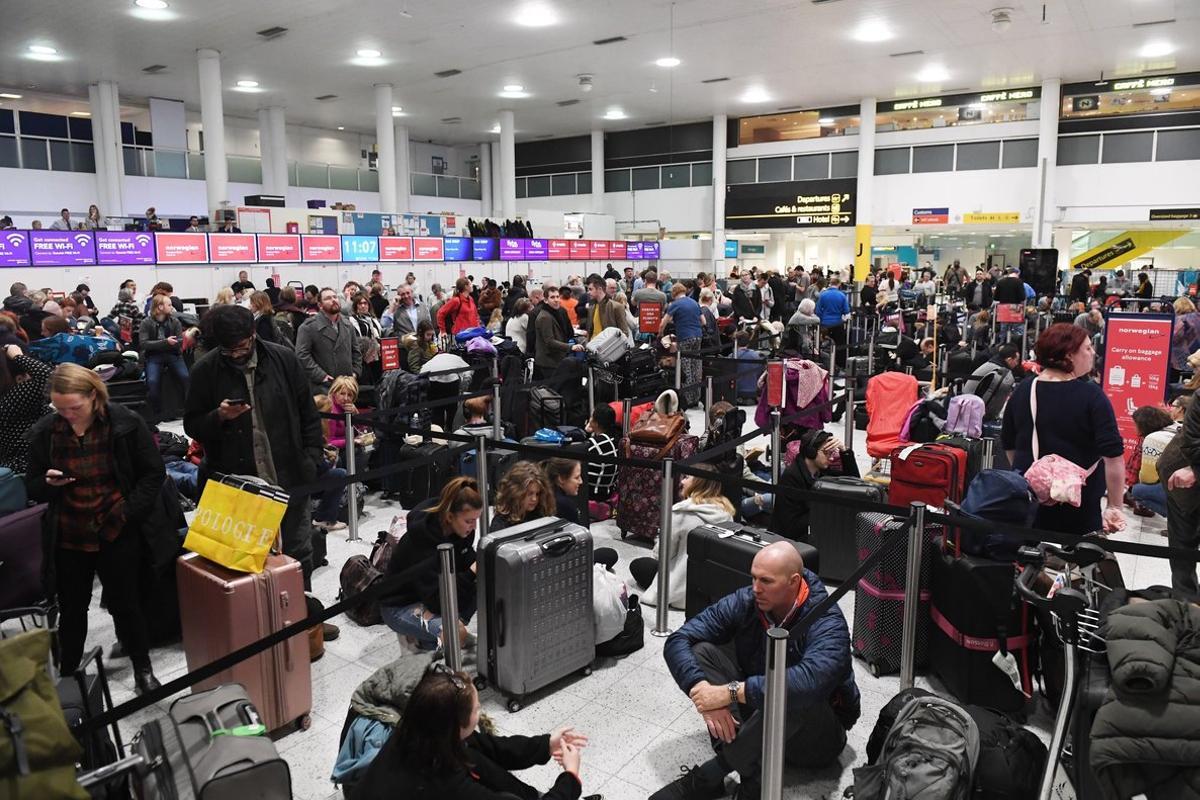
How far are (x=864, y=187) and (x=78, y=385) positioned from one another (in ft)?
92.8

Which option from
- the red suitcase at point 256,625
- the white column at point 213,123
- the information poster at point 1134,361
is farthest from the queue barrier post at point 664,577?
the white column at point 213,123

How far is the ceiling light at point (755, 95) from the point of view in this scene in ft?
87.1

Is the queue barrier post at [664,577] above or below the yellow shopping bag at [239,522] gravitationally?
below

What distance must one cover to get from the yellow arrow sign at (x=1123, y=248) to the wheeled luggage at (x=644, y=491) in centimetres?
2646

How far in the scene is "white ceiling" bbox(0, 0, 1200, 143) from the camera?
17203 millimetres

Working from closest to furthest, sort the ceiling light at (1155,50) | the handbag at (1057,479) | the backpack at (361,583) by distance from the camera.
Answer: the handbag at (1057,479)
the backpack at (361,583)
the ceiling light at (1155,50)

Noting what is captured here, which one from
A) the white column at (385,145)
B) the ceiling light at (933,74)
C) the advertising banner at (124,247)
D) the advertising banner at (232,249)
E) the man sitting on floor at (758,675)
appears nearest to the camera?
the man sitting on floor at (758,675)

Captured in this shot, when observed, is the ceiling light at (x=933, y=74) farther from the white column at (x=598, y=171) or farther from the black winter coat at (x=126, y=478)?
the black winter coat at (x=126, y=478)

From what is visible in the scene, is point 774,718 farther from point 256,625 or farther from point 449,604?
point 256,625

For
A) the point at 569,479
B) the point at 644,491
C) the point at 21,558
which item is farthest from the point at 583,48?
the point at 21,558

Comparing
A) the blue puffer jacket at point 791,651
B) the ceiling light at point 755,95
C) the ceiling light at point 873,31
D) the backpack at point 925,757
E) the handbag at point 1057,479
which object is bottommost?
the backpack at point 925,757

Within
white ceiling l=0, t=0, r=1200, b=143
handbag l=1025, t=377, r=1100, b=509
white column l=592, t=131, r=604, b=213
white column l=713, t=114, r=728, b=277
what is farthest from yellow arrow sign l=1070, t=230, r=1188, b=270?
handbag l=1025, t=377, r=1100, b=509

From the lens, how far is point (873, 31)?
63.1 ft

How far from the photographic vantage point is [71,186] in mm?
25234
